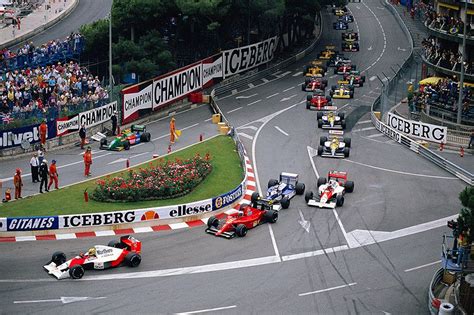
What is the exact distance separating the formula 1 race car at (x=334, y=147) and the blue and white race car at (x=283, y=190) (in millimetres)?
7689

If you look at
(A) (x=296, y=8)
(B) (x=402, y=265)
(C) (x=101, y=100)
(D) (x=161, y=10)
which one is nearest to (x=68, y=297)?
(B) (x=402, y=265)

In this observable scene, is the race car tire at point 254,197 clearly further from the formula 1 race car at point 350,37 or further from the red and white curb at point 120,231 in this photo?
the formula 1 race car at point 350,37

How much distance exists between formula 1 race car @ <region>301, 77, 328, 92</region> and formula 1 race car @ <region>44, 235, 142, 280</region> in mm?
37304

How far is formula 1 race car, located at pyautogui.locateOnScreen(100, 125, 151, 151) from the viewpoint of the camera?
54.7 metres

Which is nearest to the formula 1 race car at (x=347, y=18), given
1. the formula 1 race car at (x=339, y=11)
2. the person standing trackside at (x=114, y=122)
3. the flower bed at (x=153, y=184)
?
the formula 1 race car at (x=339, y=11)

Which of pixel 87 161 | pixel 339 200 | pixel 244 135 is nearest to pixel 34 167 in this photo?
pixel 87 161

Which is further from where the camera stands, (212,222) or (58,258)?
(212,222)

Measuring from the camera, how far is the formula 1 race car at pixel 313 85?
72.2 meters

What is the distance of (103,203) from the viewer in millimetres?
43156

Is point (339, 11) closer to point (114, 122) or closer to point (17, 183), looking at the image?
point (114, 122)

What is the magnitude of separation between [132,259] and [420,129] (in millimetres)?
27702

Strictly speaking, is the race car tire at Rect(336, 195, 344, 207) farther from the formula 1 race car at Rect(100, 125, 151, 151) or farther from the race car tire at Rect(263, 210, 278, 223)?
the formula 1 race car at Rect(100, 125, 151, 151)

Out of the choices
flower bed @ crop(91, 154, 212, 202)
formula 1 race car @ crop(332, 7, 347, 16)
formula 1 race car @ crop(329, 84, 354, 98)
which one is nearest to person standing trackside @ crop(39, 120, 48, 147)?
flower bed @ crop(91, 154, 212, 202)

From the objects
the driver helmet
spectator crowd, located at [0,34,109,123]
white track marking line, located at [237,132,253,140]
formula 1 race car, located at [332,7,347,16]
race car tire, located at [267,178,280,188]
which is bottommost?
white track marking line, located at [237,132,253,140]
